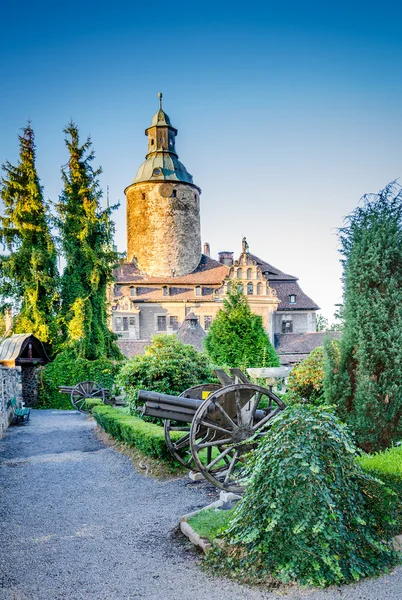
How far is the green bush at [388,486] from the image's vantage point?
4.74m

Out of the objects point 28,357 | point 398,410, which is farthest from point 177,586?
point 28,357

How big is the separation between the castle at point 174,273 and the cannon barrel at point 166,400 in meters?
32.1

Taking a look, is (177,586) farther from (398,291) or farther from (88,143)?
(88,143)

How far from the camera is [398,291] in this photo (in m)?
7.54

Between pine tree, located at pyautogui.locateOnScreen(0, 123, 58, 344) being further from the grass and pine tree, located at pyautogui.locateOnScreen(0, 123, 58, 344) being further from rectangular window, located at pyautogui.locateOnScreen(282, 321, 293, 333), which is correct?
the grass

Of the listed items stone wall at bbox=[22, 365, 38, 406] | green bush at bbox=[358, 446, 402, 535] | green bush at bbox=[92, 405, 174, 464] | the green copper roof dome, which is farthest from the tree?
the green copper roof dome

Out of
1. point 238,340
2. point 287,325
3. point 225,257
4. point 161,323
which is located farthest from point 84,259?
point 225,257

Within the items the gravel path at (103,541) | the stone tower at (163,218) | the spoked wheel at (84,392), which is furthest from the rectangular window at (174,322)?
the gravel path at (103,541)

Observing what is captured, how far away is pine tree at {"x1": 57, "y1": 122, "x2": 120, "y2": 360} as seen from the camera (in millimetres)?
28781

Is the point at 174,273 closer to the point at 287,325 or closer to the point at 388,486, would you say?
the point at 287,325

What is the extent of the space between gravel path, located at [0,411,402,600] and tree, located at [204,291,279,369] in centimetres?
1093

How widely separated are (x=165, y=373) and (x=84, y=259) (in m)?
18.3

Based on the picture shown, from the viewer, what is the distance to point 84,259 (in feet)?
96.8

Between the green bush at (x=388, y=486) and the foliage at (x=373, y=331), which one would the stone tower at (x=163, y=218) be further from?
the green bush at (x=388, y=486)
